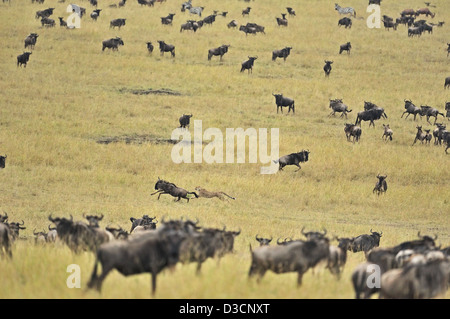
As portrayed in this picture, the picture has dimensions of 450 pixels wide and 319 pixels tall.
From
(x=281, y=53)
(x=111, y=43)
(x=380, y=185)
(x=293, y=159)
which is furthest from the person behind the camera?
(x=281, y=53)

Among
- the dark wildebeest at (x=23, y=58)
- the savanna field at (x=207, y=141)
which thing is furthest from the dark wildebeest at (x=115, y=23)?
the dark wildebeest at (x=23, y=58)

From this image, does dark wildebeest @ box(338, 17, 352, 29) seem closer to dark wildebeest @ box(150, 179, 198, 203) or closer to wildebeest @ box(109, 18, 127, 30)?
wildebeest @ box(109, 18, 127, 30)

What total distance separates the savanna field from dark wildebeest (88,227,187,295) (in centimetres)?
33

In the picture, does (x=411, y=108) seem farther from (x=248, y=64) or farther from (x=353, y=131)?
(x=248, y=64)

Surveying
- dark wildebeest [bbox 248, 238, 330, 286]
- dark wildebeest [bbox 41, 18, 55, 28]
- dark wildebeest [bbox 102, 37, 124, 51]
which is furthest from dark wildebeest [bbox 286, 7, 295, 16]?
dark wildebeest [bbox 248, 238, 330, 286]

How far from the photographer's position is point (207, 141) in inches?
1314

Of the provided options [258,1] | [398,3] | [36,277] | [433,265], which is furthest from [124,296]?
[398,3]

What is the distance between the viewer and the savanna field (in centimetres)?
1198

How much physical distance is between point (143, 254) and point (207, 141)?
2381cm

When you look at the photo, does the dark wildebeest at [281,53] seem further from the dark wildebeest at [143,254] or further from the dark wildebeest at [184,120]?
the dark wildebeest at [143,254]

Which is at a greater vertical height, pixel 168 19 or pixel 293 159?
pixel 168 19

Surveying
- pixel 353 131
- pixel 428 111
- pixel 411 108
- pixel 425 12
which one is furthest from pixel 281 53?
pixel 425 12

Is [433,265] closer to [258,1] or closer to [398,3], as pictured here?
[258,1]
